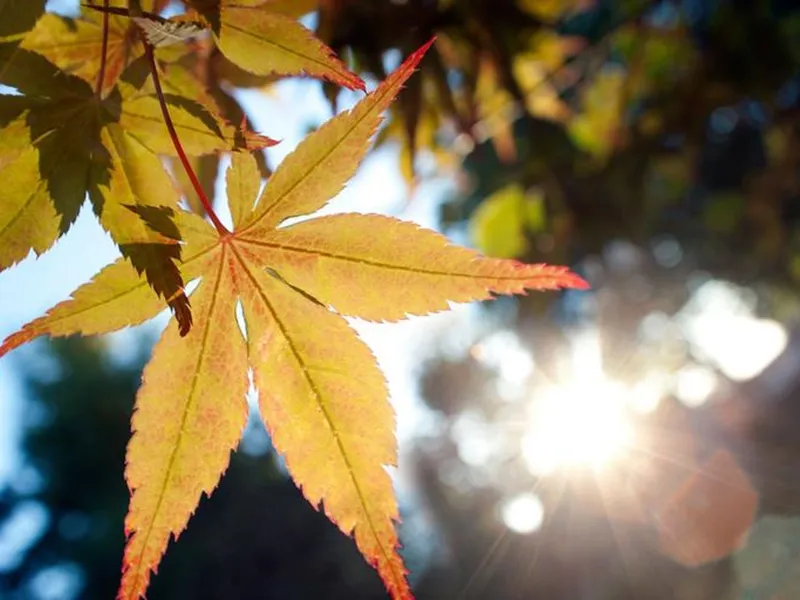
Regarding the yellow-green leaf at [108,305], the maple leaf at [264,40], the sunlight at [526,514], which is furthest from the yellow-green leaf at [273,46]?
the sunlight at [526,514]

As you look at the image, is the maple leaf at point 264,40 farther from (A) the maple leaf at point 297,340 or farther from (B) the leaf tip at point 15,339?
(B) the leaf tip at point 15,339

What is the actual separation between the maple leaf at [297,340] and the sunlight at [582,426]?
3.29m

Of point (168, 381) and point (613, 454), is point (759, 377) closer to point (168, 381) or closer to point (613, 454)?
point (613, 454)

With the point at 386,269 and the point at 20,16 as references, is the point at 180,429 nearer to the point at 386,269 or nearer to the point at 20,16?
the point at 386,269

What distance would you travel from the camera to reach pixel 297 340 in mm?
534

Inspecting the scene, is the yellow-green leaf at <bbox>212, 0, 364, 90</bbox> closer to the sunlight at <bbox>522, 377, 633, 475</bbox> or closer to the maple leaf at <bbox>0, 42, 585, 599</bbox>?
the maple leaf at <bbox>0, 42, 585, 599</bbox>

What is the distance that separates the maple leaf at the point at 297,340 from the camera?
488 millimetres

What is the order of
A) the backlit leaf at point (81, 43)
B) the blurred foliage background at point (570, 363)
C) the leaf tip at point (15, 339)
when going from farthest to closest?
1. the blurred foliage background at point (570, 363)
2. the backlit leaf at point (81, 43)
3. the leaf tip at point (15, 339)

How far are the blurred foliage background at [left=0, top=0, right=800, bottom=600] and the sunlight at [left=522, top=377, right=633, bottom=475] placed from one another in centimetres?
3

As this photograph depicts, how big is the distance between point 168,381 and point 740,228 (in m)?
4.46

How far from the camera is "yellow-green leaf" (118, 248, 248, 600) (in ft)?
1.59

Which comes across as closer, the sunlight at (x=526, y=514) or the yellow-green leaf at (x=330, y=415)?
the yellow-green leaf at (x=330, y=415)

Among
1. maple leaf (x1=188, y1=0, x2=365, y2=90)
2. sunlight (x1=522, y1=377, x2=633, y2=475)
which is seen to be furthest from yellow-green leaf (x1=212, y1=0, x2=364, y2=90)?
sunlight (x1=522, y1=377, x2=633, y2=475)

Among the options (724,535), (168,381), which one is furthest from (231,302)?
(724,535)
